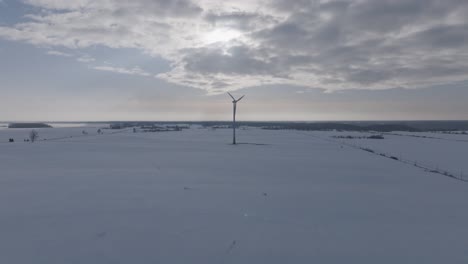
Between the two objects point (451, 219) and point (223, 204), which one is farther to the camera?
point (223, 204)

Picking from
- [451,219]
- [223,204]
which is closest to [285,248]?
[223,204]

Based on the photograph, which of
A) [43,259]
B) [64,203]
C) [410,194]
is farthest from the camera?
[410,194]

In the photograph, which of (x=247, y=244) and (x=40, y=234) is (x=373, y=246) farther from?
(x=40, y=234)

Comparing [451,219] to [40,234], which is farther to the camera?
[451,219]

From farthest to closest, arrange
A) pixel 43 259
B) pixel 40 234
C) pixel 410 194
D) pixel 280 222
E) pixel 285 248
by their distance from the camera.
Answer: pixel 410 194 → pixel 280 222 → pixel 40 234 → pixel 285 248 → pixel 43 259

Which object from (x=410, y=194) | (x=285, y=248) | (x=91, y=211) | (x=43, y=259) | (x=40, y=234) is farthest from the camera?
(x=410, y=194)

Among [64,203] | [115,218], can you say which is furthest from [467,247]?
[64,203]

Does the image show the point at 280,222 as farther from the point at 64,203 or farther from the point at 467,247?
the point at 64,203

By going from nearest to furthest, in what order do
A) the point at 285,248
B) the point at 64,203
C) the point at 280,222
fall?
the point at 285,248, the point at 280,222, the point at 64,203
